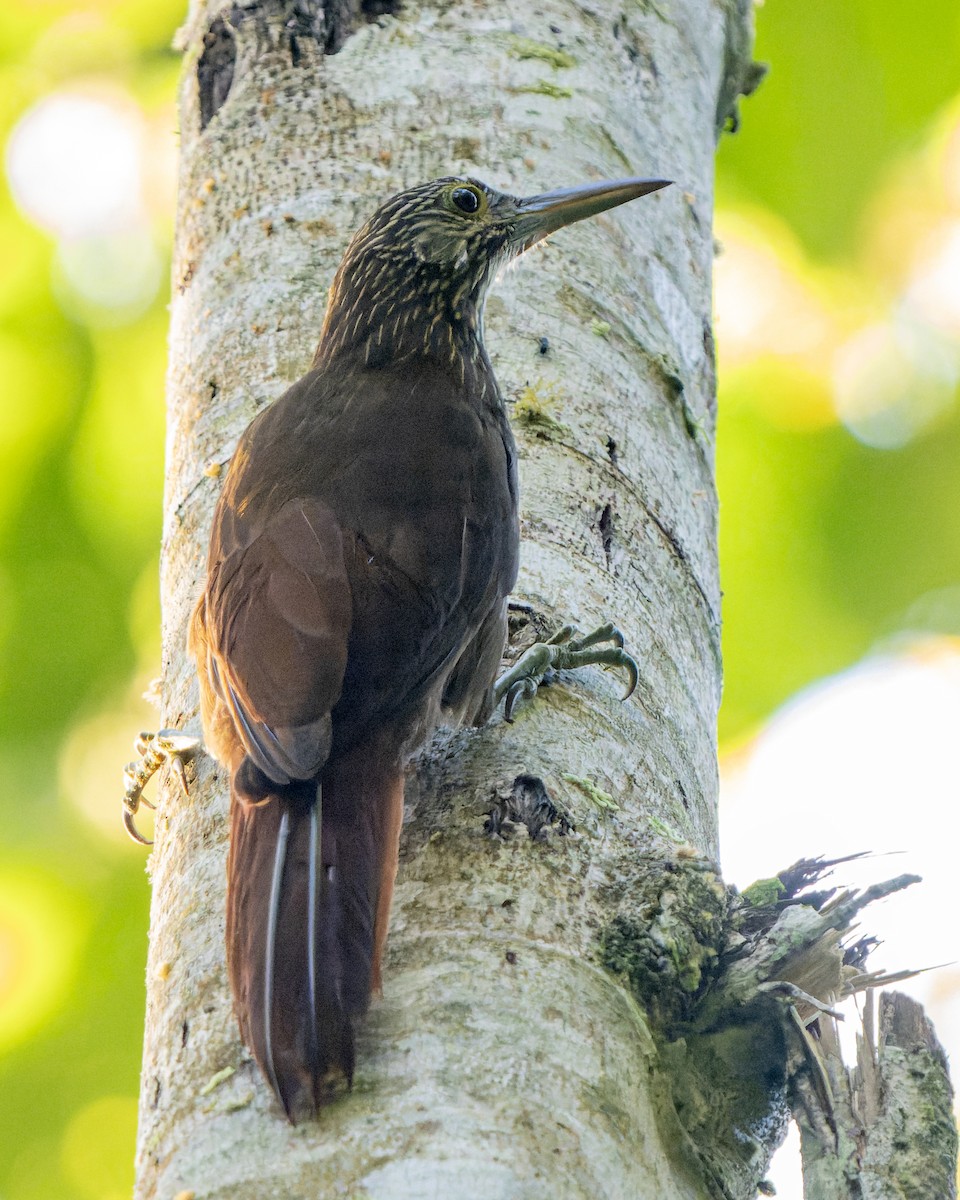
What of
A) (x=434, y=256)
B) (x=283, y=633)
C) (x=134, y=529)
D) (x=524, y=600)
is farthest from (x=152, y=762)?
(x=134, y=529)

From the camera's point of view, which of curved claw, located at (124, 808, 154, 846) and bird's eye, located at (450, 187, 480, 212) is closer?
curved claw, located at (124, 808, 154, 846)

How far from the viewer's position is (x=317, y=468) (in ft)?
8.98

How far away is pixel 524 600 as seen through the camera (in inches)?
105

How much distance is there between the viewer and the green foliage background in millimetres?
4129

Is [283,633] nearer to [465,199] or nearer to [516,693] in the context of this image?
[516,693]

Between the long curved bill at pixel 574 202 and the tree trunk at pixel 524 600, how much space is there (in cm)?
6

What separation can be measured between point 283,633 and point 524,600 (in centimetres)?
45

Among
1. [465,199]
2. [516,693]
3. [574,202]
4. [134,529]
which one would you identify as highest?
[134,529]

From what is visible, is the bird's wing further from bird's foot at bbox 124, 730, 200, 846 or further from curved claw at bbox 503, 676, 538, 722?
curved claw at bbox 503, 676, 538, 722

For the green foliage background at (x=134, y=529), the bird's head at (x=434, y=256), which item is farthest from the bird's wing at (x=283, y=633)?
the green foliage background at (x=134, y=529)

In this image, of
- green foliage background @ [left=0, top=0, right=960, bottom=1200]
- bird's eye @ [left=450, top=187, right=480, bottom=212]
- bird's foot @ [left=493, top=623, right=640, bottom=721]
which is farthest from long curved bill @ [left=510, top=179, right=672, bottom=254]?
green foliage background @ [left=0, top=0, right=960, bottom=1200]

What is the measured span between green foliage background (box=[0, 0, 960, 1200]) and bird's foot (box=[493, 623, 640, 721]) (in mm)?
1878

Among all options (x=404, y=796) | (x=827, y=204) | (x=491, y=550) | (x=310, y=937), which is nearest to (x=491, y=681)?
(x=491, y=550)

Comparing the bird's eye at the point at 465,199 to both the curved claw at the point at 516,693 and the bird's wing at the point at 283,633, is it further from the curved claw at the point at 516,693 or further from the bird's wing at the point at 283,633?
the curved claw at the point at 516,693
